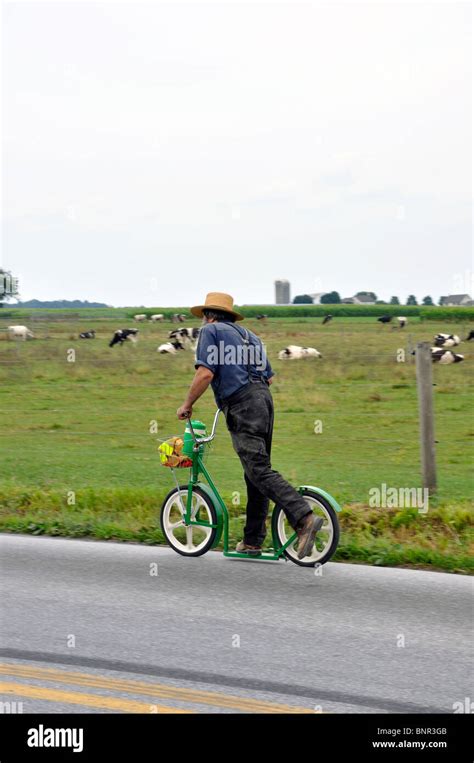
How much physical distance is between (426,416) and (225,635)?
15.3ft

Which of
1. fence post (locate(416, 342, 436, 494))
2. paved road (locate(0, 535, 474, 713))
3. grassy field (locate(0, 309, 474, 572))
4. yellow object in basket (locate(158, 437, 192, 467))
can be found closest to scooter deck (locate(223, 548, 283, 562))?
paved road (locate(0, 535, 474, 713))

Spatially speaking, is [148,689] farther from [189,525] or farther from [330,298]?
[330,298]

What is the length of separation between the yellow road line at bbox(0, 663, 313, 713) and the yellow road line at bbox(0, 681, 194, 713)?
0.40ft

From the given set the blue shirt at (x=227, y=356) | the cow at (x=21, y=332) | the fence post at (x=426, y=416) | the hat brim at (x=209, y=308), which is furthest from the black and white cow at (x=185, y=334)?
the blue shirt at (x=227, y=356)

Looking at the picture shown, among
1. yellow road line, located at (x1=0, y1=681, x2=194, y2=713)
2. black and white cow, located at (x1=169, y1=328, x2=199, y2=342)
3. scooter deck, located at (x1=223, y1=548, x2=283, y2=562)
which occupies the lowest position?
yellow road line, located at (x1=0, y1=681, x2=194, y2=713)

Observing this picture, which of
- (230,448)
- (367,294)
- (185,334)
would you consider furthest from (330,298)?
(230,448)

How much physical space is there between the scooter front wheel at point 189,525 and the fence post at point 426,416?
2.62 meters

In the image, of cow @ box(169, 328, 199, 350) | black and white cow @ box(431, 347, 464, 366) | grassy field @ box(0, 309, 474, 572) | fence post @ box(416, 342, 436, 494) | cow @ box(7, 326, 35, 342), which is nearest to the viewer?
grassy field @ box(0, 309, 474, 572)

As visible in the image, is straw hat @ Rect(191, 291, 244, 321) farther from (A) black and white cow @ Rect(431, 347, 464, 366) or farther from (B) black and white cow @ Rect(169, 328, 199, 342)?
(B) black and white cow @ Rect(169, 328, 199, 342)

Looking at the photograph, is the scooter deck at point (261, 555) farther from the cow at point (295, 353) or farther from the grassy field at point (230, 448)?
the cow at point (295, 353)

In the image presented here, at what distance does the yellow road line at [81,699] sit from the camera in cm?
496

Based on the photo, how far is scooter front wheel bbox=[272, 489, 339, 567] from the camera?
308 inches

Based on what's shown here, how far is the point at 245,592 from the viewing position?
23.7 ft
